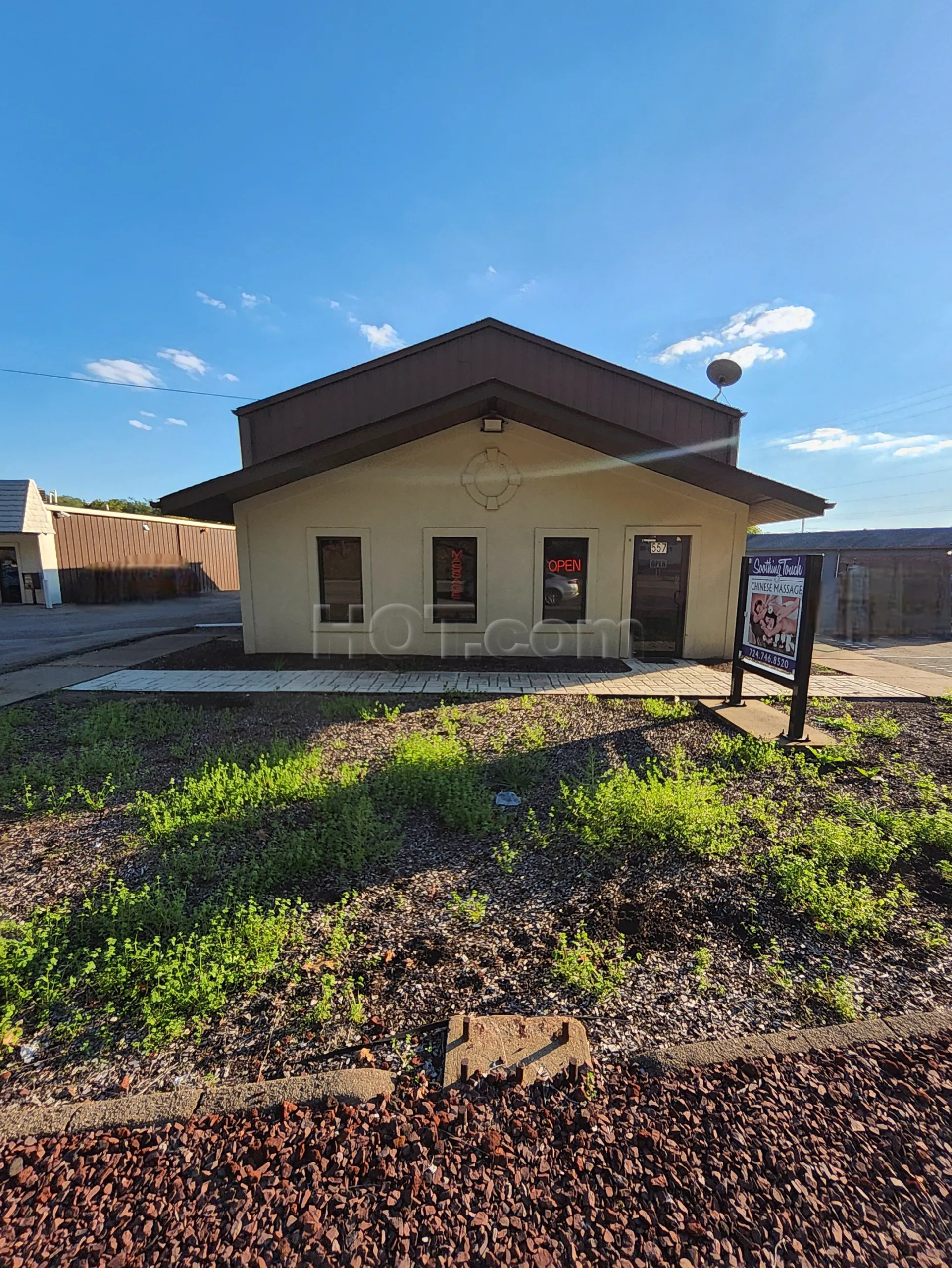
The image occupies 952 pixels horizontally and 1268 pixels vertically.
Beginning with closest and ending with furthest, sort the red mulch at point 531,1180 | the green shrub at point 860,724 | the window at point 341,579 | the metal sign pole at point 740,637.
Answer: the red mulch at point 531,1180, the green shrub at point 860,724, the metal sign pole at point 740,637, the window at point 341,579

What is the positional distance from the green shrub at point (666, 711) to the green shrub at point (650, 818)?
7.23ft

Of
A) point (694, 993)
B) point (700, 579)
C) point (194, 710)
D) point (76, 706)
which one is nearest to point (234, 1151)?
point (694, 993)

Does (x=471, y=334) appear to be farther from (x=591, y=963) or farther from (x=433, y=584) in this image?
(x=591, y=963)

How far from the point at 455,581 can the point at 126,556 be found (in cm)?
2213

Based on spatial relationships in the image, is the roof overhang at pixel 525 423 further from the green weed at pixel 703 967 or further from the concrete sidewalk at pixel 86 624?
the green weed at pixel 703 967

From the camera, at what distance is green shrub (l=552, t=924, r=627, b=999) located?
2.37 m

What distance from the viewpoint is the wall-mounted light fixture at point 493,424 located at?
29.3 ft

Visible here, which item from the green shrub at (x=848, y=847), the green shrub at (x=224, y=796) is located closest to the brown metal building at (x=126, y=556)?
the green shrub at (x=224, y=796)

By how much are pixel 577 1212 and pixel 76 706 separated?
25.4 ft

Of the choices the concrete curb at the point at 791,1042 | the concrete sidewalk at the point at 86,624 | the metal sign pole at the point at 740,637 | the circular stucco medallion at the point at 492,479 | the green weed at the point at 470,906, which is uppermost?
the circular stucco medallion at the point at 492,479

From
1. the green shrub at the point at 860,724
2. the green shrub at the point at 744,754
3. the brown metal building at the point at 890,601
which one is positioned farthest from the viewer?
the brown metal building at the point at 890,601

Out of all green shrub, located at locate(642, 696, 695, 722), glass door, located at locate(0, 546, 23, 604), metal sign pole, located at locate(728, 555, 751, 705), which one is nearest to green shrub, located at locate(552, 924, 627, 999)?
green shrub, located at locate(642, 696, 695, 722)

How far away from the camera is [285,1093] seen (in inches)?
73.3

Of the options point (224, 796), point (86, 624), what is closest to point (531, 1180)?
point (224, 796)
